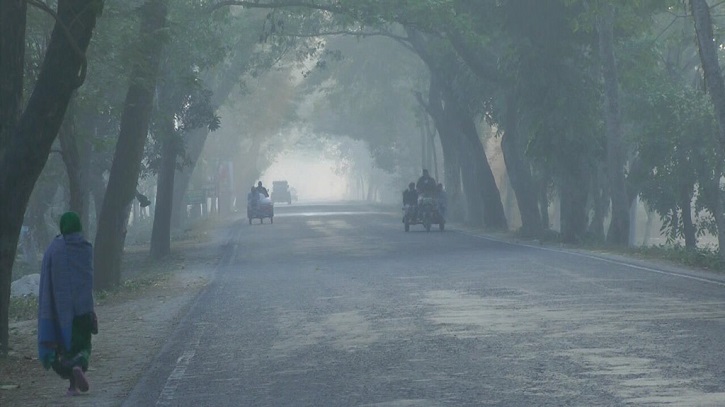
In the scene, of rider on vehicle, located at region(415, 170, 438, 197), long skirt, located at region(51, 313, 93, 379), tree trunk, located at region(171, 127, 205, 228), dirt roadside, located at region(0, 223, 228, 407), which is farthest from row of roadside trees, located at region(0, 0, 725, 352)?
tree trunk, located at region(171, 127, 205, 228)

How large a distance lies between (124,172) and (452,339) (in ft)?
43.5

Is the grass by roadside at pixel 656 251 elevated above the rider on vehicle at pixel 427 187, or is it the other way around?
the rider on vehicle at pixel 427 187

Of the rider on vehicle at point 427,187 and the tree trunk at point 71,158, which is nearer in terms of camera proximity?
the tree trunk at point 71,158

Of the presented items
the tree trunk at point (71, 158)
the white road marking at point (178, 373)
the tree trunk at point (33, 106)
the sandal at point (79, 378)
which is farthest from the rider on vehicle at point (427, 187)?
the sandal at point (79, 378)

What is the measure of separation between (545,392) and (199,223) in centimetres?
5460

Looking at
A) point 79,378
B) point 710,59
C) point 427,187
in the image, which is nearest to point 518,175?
point 427,187

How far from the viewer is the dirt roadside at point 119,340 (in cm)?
1204

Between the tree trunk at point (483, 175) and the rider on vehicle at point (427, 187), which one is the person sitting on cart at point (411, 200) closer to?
the rider on vehicle at point (427, 187)

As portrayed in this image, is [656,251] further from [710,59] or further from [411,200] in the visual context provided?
[411,200]

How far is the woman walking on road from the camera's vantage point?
1163 cm

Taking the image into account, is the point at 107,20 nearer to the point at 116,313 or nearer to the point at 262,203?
the point at 116,313

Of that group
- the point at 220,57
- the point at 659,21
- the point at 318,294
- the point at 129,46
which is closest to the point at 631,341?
the point at 318,294

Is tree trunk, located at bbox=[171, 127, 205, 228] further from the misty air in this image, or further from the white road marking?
the white road marking

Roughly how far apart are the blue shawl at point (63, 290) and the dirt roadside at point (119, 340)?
568 mm
